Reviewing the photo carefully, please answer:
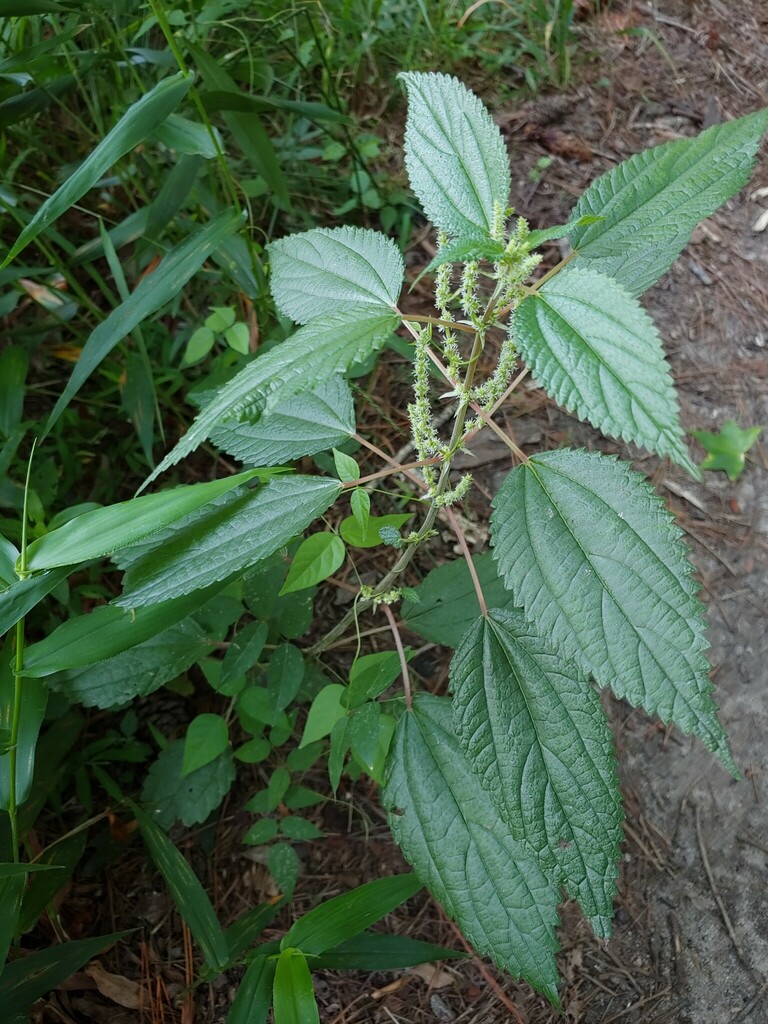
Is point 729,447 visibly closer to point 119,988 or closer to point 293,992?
point 293,992

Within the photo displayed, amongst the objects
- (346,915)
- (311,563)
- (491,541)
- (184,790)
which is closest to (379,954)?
(346,915)

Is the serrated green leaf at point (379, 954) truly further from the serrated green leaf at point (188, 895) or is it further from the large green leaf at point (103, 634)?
the large green leaf at point (103, 634)

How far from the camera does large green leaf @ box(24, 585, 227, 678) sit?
1.07m

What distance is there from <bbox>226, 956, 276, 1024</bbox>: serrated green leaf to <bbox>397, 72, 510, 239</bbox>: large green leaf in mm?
1145

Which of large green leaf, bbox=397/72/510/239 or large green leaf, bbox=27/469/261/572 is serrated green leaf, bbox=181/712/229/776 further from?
large green leaf, bbox=397/72/510/239

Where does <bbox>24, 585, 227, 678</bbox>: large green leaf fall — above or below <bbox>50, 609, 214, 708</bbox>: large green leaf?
above

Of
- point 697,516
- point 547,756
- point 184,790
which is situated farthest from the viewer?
point 697,516

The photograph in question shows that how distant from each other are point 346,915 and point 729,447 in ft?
4.47

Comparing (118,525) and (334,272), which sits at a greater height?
(334,272)

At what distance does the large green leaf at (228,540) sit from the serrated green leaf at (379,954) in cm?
72

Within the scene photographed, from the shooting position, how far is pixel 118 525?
97 centimetres

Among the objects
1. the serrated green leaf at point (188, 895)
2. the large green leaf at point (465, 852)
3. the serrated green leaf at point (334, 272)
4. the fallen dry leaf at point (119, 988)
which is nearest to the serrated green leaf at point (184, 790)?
the serrated green leaf at point (188, 895)

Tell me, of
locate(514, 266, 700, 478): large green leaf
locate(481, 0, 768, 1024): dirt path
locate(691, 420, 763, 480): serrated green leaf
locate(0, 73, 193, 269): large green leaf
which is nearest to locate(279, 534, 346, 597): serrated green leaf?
locate(514, 266, 700, 478): large green leaf

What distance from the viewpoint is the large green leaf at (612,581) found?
802 millimetres
